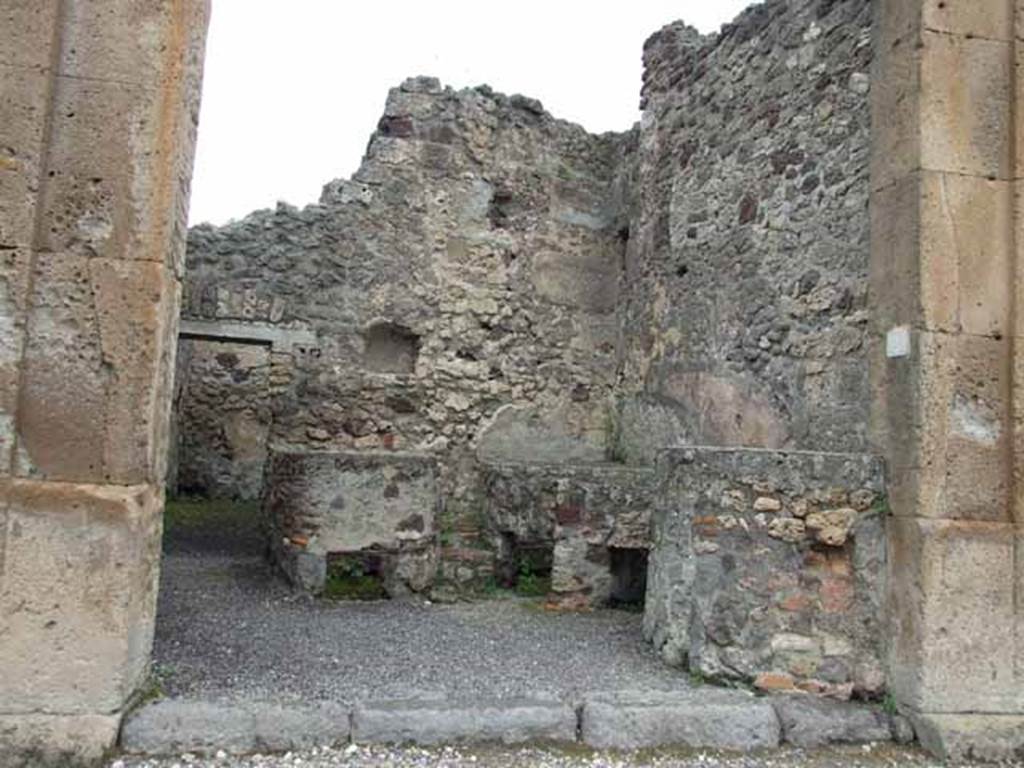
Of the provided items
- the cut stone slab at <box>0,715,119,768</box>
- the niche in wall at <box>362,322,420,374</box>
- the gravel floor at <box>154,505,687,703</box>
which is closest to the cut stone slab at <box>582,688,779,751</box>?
the gravel floor at <box>154,505,687,703</box>

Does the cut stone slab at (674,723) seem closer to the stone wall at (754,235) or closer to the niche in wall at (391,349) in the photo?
the stone wall at (754,235)

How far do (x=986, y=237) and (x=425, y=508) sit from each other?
3.83 m

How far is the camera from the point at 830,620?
155 inches

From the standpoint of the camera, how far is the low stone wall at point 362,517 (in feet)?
19.2

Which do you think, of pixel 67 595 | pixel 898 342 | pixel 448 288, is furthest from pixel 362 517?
pixel 898 342

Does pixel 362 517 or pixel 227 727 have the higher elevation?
pixel 362 517

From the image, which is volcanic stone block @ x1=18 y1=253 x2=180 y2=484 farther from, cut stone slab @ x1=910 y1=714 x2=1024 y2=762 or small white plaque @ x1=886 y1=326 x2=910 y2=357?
cut stone slab @ x1=910 y1=714 x2=1024 y2=762

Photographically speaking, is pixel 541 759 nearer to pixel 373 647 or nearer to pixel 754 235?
pixel 373 647

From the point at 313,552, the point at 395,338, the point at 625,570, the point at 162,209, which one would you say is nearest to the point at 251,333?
the point at 395,338

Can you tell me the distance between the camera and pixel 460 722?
11.2ft

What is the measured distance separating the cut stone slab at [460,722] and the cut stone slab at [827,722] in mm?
924

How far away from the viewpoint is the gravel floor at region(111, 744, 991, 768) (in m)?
3.16

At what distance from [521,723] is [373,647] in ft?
4.63

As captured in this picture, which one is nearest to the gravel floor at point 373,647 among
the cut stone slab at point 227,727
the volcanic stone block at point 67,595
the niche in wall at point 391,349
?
the cut stone slab at point 227,727
